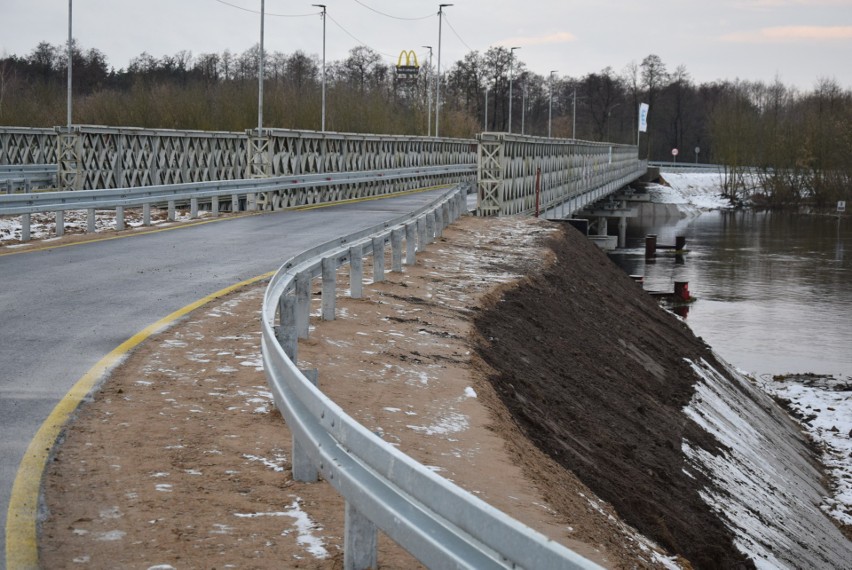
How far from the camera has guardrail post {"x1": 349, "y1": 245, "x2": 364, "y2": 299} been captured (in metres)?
13.1

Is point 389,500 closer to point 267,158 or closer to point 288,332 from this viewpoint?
point 288,332

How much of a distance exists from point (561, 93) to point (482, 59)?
4002 cm

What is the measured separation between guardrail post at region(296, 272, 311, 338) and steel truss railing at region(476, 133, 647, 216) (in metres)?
23.6

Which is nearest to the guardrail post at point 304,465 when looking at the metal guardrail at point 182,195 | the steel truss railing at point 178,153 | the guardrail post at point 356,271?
the guardrail post at point 356,271

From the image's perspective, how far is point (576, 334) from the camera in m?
17.6

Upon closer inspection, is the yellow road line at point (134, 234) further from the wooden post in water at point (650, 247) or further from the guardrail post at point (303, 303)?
Answer: the wooden post in water at point (650, 247)

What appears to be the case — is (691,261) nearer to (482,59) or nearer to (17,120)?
(17,120)

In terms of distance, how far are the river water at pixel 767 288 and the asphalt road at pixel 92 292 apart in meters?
12.6

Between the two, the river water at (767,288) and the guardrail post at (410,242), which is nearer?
the guardrail post at (410,242)

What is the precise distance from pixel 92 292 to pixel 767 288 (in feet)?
111

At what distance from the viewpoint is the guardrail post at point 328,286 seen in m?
11.6

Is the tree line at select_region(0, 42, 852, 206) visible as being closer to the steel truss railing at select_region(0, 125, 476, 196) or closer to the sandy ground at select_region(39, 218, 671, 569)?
the steel truss railing at select_region(0, 125, 476, 196)

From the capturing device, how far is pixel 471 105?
129 metres

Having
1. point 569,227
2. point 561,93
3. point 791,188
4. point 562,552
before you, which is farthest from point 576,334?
point 561,93
